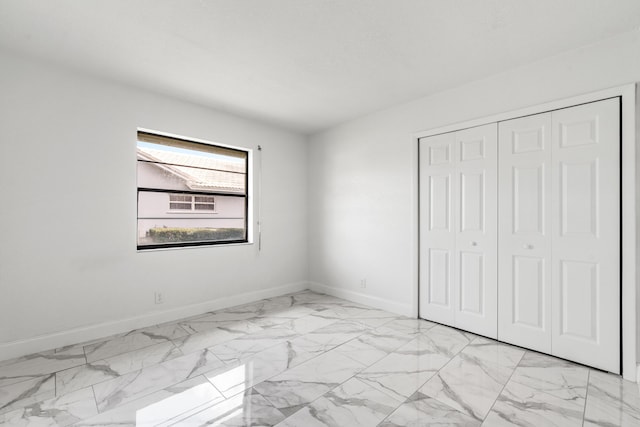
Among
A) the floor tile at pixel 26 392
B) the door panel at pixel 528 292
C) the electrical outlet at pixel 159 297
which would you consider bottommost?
the floor tile at pixel 26 392

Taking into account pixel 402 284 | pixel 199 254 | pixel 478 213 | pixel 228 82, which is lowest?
pixel 402 284

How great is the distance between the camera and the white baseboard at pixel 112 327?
8.64ft

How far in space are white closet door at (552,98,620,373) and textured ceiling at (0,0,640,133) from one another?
27.7 inches

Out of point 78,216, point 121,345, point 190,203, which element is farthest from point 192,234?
point 121,345

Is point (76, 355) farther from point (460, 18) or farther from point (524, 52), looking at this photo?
point (524, 52)

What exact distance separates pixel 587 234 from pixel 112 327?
4.48 metres

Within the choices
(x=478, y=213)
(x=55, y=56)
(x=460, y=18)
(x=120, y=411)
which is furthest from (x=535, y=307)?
(x=55, y=56)

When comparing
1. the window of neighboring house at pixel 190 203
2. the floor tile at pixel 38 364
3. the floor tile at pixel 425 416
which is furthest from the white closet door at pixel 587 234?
the floor tile at pixel 38 364

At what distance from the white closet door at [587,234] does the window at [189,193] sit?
12.0 ft

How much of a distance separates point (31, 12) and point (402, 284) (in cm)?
411

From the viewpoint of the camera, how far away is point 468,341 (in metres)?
3.00

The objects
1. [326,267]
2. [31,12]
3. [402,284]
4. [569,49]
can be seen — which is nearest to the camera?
[31,12]

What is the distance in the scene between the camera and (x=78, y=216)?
2.93 meters

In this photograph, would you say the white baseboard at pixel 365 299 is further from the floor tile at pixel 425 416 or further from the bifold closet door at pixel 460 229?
the floor tile at pixel 425 416
